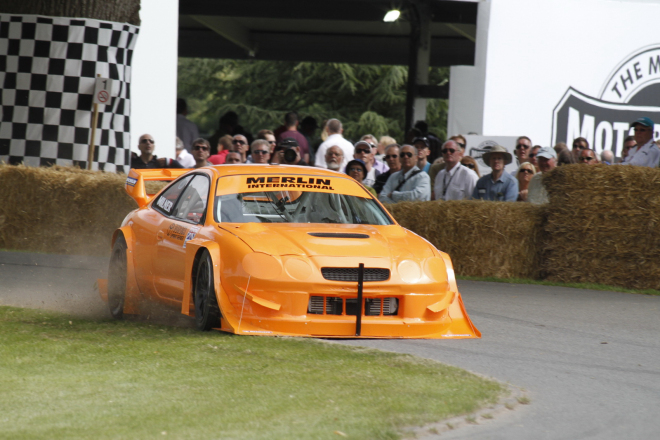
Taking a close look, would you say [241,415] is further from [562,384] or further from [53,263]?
[53,263]

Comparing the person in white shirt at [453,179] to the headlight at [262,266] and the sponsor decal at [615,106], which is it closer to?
the sponsor decal at [615,106]

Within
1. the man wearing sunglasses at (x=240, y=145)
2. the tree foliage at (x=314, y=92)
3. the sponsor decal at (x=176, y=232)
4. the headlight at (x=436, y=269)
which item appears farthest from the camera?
the tree foliage at (x=314, y=92)

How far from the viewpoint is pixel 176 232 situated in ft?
25.4

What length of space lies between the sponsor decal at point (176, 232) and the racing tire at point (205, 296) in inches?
16.4

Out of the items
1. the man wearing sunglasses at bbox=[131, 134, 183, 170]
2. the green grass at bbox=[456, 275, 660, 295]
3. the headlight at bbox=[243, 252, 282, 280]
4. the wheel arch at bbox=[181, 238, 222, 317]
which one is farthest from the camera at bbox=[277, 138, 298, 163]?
the headlight at bbox=[243, 252, 282, 280]

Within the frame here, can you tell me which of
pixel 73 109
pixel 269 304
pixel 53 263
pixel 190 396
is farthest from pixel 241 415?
pixel 73 109

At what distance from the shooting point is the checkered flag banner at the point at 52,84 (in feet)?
44.6

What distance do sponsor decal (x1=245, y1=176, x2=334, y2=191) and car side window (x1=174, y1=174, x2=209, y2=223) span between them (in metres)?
0.38

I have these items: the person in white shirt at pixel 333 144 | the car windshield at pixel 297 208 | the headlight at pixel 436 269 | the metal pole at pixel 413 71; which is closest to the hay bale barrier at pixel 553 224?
the person in white shirt at pixel 333 144

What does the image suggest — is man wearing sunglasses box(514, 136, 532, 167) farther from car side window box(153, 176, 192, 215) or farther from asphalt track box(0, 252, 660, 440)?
car side window box(153, 176, 192, 215)

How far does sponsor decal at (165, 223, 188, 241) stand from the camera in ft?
25.0

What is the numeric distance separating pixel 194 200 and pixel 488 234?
4.77 meters

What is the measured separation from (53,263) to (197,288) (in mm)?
5447

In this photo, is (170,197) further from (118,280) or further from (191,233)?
(191,233)
